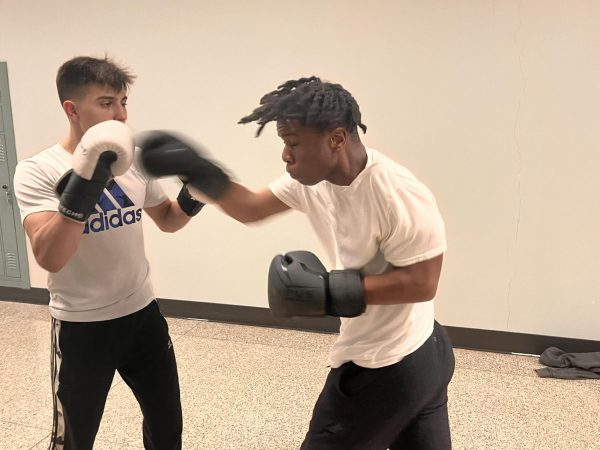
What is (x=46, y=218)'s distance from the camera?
132cm

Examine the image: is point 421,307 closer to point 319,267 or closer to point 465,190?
point 319,267

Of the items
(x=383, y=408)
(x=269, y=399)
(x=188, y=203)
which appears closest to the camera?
(x=383, y=408)

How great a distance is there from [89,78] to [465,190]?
1.90 metres

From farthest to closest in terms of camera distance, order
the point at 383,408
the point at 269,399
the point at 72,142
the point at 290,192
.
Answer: the point at 269,399, the point at 72,142, the point at 290,192, the point at 383,408

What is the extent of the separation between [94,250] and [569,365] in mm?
2234

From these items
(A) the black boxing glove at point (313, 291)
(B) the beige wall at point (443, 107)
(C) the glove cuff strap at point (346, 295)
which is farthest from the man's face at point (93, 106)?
(B) the beige wall at point (443, 107)

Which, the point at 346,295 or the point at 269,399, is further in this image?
the point at 269,399

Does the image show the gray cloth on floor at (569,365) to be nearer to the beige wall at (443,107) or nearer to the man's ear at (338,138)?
the beige wall at (443,107)

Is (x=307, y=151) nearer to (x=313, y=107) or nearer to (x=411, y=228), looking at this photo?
(x=313, y=107)

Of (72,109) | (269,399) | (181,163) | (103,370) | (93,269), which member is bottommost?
(269,399)

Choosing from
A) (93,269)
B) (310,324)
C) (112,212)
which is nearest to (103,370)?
(93,269)

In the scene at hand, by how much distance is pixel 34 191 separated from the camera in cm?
135

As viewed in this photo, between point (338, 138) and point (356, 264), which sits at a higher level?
point (338, 138)

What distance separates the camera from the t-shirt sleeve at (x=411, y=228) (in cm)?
109
